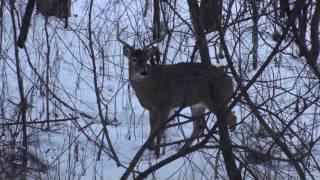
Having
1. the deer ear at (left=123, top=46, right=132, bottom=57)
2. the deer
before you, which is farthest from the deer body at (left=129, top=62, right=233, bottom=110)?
the deer ear at (left=123, top=46, right=132, bottom=57)

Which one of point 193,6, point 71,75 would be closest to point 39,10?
point 71,75

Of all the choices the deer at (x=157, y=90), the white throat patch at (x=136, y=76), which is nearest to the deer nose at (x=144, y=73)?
the deer at (x=157, y=90)

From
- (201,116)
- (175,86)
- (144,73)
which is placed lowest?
(201,116)

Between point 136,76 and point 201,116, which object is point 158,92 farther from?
point 201,116

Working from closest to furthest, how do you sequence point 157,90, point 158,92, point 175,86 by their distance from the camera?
point 175,86
point 158,92
point 157,90

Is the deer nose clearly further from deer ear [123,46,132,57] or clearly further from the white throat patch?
deer ear [123,46,132,57]

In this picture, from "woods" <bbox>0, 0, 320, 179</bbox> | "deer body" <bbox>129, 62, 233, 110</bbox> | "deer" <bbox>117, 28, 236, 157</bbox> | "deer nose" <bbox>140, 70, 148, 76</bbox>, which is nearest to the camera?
"woods" <bbox>0, 0, 320, 179</bbox>

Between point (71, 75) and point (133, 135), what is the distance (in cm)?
316

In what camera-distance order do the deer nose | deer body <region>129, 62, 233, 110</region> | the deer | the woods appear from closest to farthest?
the woods < deer body <region>129, 62, 233, 110</region> < the deer < the deer nose

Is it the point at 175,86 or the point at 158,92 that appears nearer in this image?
the point at 175,86

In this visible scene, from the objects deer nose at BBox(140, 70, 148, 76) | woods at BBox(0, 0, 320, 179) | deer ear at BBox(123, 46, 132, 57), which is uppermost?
deer ear at BBox(123, 46, 132, 57)

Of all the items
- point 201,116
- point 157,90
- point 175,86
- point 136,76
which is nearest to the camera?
point 201,116

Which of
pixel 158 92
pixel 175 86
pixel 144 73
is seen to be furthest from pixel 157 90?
pixel 175 86

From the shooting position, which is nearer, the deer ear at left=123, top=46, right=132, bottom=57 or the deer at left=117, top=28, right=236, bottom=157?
the deer at left=117, top=28, right=236, bottom=157
